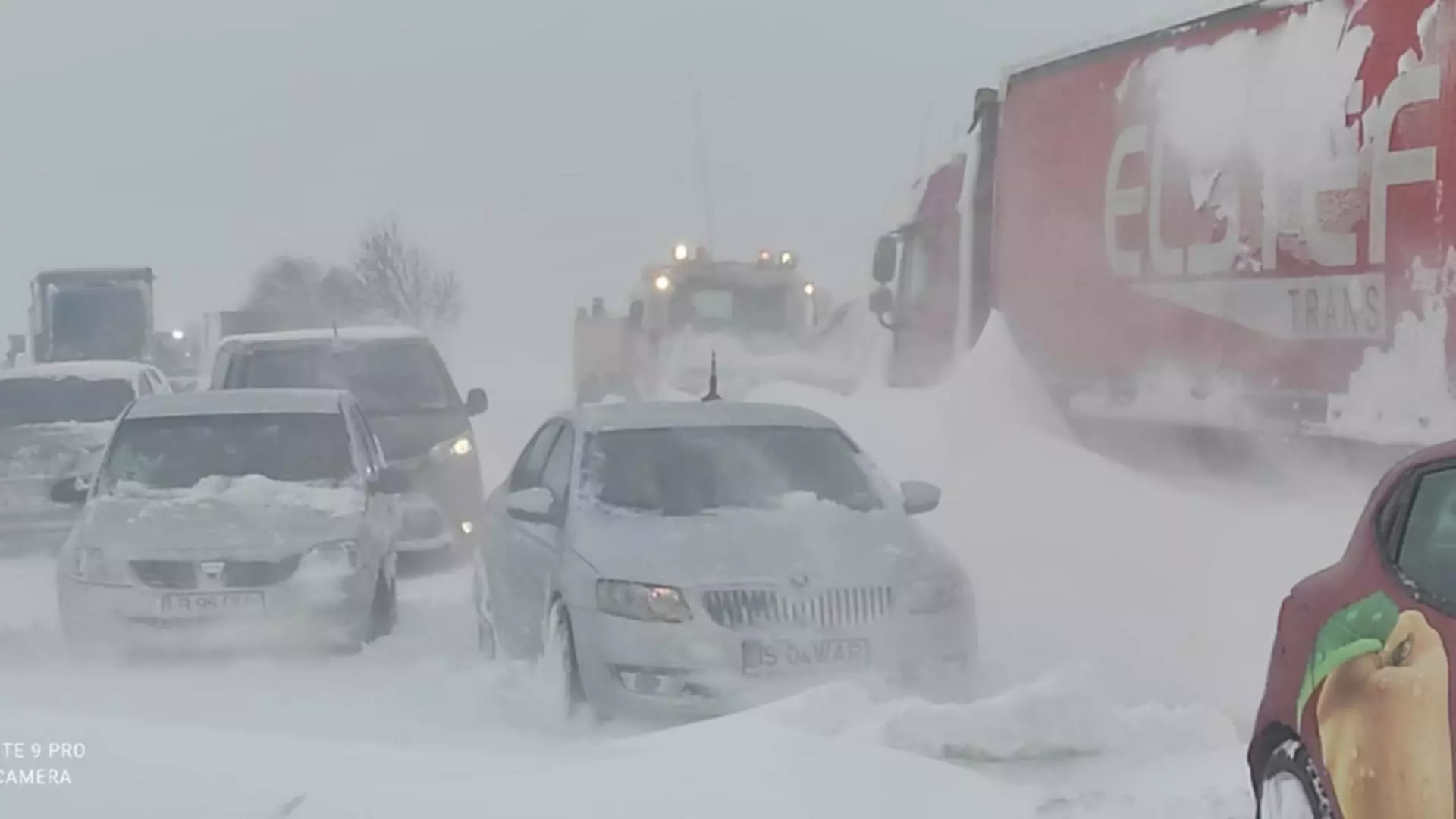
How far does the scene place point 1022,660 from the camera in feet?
13.6

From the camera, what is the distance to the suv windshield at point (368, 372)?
4.53 metres

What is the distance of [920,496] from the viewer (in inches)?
173

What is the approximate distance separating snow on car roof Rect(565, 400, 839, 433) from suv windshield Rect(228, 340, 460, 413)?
0.45m

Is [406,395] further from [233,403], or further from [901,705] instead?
[901,705]

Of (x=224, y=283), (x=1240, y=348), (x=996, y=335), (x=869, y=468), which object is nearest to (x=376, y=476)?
(x=224, y=283)

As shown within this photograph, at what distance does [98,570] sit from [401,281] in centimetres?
116

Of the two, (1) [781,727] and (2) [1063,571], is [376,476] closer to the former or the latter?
(1) [781,727]

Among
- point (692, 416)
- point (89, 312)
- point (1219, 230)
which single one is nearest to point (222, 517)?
Result: point (89, 312)

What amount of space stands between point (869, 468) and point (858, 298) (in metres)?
0.51

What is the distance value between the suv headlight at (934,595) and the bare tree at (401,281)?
1.54 meters

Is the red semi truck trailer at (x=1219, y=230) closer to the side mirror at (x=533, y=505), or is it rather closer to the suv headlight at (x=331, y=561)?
the side mirror at (x=533, y=505)

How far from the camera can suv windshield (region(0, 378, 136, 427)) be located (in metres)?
4.62

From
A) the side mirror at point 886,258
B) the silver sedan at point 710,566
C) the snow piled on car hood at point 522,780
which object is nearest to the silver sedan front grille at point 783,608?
the silver sedan at point 710,566

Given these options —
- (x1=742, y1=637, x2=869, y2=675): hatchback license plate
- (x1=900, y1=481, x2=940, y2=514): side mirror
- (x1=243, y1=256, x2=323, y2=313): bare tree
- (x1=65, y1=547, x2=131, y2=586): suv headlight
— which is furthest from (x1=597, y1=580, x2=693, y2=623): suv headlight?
(x1=65, y1=547, x2=131, y2=586): suv headlight
